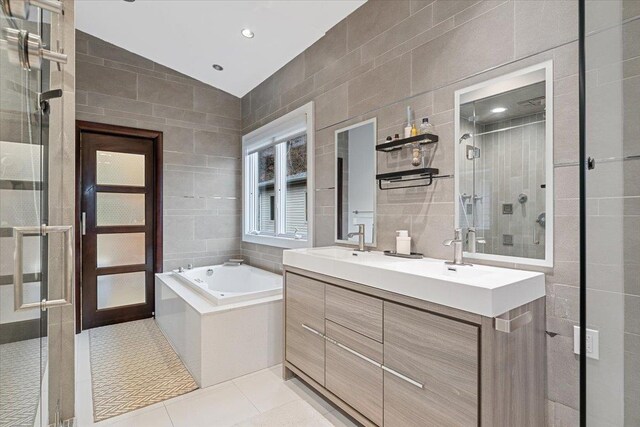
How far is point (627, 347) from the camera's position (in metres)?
0.93

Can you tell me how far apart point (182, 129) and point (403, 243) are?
3162mm

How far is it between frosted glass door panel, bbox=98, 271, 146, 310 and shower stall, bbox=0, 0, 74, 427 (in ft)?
6.44

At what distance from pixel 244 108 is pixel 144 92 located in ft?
3.90

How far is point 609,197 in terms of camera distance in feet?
2.96

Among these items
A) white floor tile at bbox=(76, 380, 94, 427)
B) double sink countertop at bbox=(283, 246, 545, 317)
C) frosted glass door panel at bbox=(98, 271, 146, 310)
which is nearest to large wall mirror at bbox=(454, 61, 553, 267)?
double sink countertop at bbox=(283, 246, 545, 317)

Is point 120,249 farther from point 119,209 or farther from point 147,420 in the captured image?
point 147,420

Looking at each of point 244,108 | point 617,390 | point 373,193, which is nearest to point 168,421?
Answer: point 373,193

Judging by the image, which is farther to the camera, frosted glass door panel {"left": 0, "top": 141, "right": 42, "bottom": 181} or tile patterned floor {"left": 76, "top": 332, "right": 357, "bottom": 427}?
tile patterned floor {"left": 76, "top": 332, "right": 357, "bottom": 427}

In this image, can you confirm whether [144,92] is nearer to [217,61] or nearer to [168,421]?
[217,61]

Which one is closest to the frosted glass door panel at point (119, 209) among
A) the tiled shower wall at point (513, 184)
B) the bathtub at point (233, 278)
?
the bathtub at point (233, 278)

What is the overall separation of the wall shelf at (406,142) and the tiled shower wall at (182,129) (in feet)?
8.66

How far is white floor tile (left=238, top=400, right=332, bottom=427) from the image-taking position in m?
1.86

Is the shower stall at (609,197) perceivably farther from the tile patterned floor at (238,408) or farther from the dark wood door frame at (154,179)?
the dark wood door frame at (154,179)

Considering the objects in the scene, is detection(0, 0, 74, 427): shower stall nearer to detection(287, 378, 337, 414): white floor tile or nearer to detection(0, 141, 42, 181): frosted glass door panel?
detection(0, 141, 42, 181): frosted glass door panel
